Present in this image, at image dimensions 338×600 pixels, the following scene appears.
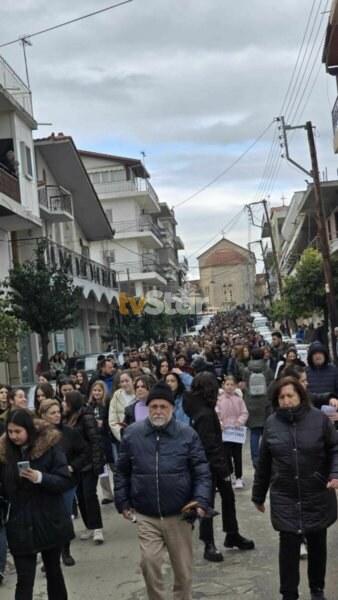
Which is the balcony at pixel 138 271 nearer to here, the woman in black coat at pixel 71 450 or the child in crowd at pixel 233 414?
the child in crowd at pixel 233 414

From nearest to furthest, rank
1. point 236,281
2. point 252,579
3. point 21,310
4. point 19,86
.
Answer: point 252,579 < point 21,310 < point 19,86 < point 236,281

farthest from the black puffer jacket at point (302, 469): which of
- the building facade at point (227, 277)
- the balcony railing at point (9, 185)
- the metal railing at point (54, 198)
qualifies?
the building facade at point (227, 277)

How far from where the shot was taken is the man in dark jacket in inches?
190

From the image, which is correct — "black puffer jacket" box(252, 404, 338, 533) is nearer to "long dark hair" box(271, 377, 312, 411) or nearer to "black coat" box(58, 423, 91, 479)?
"long dark hair" box(271, 377, 312, 411)

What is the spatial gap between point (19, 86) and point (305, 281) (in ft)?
42.8

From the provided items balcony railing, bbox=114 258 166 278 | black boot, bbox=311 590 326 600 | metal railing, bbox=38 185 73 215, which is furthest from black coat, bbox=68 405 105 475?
balcony railing, bbox=114 258 166 278

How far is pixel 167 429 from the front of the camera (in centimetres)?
495

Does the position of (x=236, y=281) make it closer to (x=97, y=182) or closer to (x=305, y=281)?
(x=97, y=182)

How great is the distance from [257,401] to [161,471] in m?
5.67

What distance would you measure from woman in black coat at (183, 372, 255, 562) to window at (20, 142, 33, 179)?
17.6 metres

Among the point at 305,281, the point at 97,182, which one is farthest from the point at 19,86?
the point at 97,182

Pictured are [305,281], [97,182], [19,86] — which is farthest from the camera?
[97,182]

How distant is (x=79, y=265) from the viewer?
3212 centimetres

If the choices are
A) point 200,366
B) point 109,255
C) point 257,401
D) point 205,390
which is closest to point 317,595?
point 205,390
